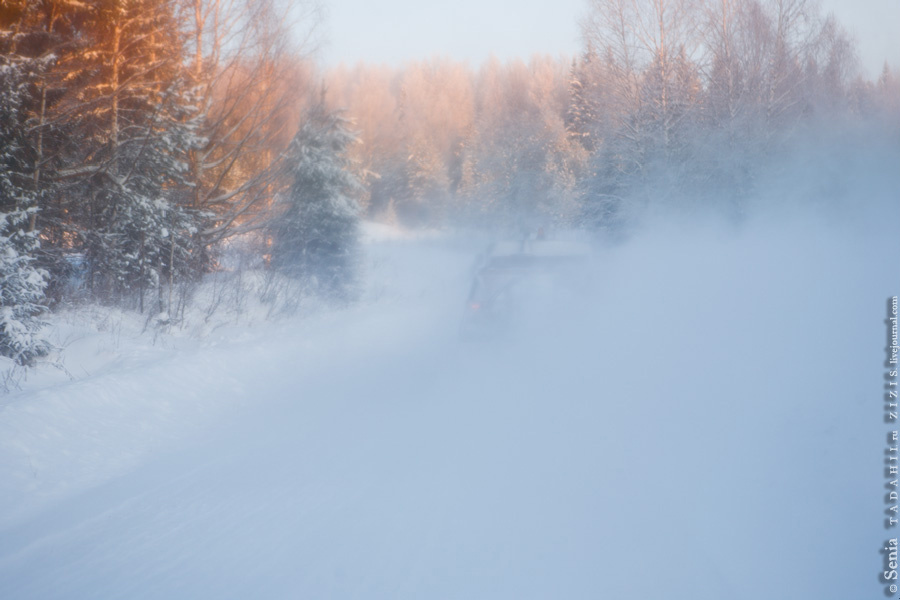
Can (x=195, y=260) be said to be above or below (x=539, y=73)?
below

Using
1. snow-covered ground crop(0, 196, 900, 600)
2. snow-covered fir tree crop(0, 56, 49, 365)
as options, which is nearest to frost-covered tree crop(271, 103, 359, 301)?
snow-covered ground crop(0, 196, 900, 600)

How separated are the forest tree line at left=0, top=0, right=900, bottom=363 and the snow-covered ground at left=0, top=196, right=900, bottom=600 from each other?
203 cm

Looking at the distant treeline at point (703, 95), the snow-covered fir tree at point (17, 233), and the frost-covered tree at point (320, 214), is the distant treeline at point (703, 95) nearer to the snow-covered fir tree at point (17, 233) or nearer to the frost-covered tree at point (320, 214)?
the frost-covered tree at point (320, 214)

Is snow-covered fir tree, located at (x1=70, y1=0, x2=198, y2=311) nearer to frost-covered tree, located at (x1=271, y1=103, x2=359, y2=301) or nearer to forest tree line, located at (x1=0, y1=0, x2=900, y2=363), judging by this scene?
forest tree line, located at (x1=0, y1=0, x2=900, y2=363)

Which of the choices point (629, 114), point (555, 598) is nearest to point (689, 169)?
point (629, 114)

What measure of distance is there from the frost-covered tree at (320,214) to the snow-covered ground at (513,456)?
742cm

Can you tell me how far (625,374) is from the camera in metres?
7.13

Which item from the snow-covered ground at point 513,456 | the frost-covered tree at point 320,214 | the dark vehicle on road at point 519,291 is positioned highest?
the frost-covered tree at point 320,214

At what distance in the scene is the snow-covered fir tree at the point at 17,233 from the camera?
673cm

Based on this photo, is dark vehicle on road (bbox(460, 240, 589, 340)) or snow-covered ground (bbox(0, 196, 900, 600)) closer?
snow-covered ground (bbox(0, 196, 900, 600))

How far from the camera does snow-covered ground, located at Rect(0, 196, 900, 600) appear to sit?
3547mm

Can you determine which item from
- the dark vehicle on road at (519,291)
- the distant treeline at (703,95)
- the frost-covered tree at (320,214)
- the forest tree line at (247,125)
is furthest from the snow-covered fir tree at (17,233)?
the distant treeline at (703,95)

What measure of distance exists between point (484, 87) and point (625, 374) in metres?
45.6

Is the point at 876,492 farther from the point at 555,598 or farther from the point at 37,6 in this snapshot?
the point at 37,6
